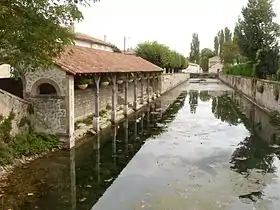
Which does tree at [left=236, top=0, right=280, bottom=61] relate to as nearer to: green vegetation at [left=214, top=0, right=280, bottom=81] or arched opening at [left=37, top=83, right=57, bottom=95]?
green vegetation at [left=214, top=0, right=280, bottom=81]

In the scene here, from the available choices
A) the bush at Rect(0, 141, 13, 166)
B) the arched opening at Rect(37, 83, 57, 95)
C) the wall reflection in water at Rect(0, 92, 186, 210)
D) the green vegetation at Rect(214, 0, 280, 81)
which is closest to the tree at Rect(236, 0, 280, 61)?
the green vegetation at Rect(214, 0, 280, 81)

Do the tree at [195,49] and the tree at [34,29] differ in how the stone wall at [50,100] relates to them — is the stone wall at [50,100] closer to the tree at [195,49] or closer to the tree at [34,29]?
the tree at [34,29]

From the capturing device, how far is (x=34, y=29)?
33.6 ft

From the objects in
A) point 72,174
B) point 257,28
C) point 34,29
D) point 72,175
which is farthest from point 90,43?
point 34,29

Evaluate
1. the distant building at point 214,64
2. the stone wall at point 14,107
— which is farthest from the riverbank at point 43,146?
the distant building at point 214,64

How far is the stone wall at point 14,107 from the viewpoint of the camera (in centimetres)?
1346

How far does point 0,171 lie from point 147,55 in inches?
1578

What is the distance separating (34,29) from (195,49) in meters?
136

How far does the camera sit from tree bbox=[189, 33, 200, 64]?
138500mm

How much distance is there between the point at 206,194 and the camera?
10461mm

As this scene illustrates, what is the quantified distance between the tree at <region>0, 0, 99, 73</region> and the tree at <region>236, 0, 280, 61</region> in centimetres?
3043

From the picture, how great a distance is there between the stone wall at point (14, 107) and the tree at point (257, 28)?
93.8ft

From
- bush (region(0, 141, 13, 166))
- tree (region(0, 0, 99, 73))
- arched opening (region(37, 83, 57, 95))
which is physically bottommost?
bush (region(0, 141, 13, 166))

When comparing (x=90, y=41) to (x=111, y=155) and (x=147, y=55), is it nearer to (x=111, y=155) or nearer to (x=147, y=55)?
(x=147, y=55)
